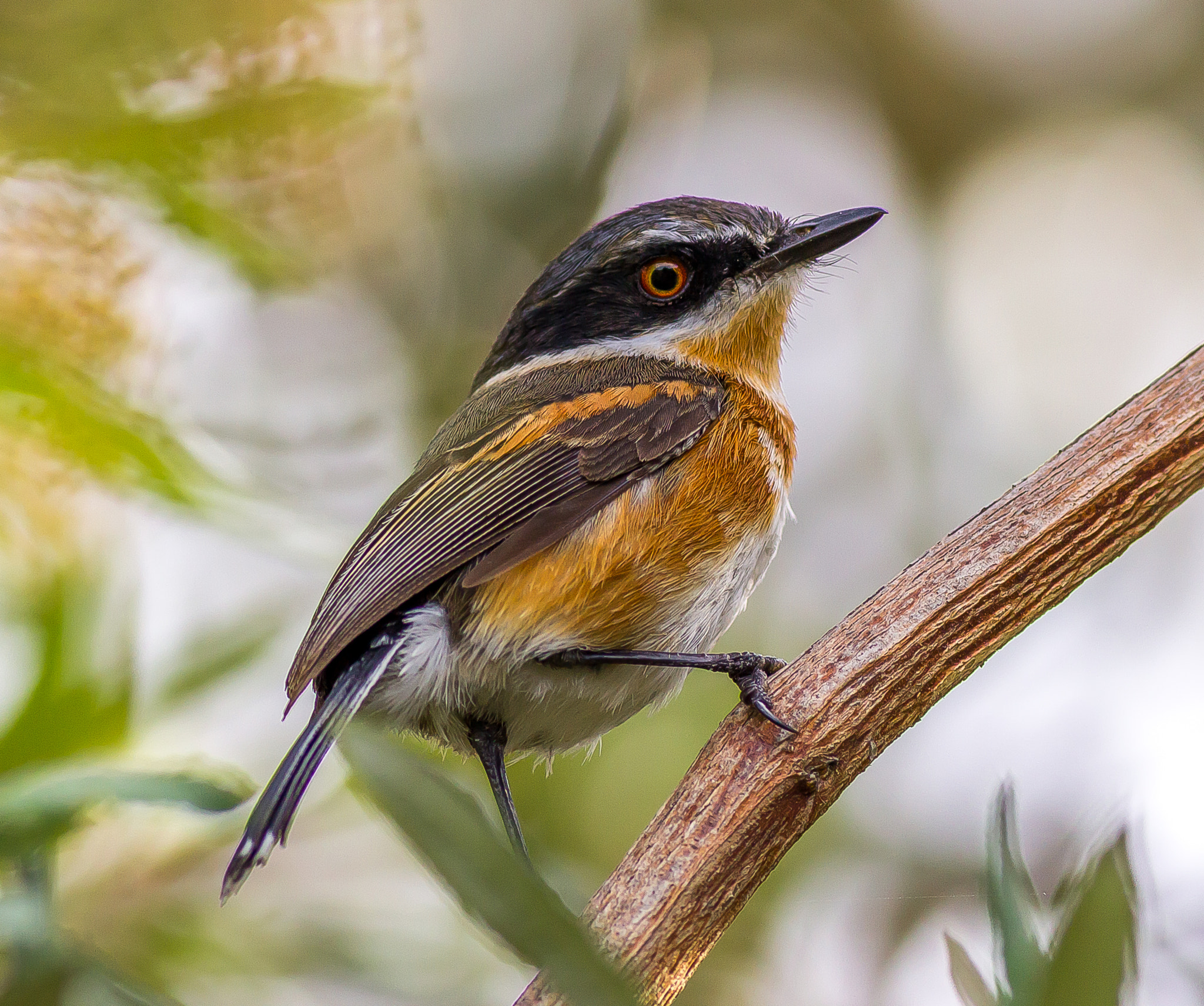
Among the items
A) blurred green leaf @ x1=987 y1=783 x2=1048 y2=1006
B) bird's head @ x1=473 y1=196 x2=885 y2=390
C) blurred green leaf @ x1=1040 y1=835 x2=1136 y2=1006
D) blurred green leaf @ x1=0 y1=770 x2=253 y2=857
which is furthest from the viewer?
bird's head @ x1=473 y1=196 x2=885 y2=390

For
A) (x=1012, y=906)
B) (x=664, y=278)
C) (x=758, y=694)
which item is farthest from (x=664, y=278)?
(x=1012, y=906)

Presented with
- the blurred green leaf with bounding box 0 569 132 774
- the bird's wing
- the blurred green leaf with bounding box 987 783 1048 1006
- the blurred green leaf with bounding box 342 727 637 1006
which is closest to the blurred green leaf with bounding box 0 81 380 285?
the blurred green leaf with bounding box 0 569 132 774

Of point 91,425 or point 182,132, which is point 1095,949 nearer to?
point 91,425

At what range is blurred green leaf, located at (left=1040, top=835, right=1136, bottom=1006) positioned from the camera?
54.0 inches

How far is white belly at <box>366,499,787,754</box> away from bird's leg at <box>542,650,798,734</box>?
→ 44mm

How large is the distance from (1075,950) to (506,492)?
209 centimetres

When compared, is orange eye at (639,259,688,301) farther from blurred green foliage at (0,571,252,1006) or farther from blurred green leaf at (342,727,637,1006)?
blurred green leaf at (342,727,637,1006)

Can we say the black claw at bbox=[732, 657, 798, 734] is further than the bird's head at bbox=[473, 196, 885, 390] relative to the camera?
No

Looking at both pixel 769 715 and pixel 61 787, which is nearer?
pixel 61 787

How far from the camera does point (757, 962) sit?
4.35 meters

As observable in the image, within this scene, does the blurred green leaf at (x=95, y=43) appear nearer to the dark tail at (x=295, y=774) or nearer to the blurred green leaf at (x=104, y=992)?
the dark tail at (x=295, y=774)

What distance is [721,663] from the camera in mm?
2717

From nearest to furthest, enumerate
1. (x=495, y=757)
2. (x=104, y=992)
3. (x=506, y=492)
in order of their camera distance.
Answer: (x=104, y=992) → (x=506, y=492) → (x=495, y=757)

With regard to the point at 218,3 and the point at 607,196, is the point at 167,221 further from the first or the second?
the point at 607,196
